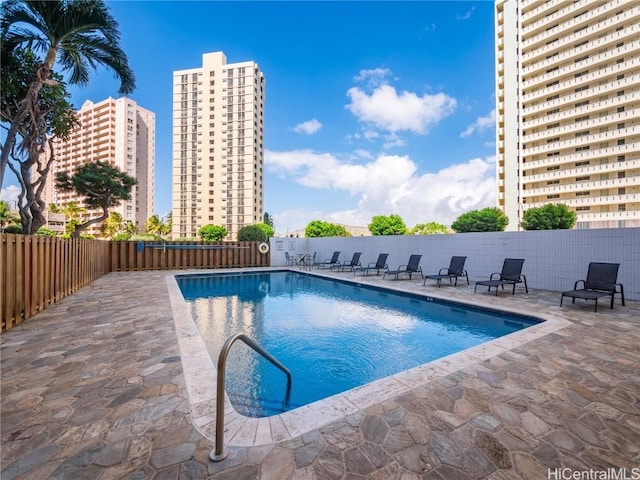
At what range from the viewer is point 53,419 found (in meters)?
2.20

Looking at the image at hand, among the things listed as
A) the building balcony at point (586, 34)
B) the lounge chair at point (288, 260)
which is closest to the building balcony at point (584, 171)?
the building balcony at point (586, 34)

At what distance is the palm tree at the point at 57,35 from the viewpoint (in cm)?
598

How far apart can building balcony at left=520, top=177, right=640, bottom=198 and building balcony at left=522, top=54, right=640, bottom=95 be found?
11552mm

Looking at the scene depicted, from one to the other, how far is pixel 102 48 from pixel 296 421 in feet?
30.3

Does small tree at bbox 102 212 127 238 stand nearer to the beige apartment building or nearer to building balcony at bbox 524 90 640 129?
the beige apartment building

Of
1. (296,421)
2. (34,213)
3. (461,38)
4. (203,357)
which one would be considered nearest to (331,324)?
(203,357)

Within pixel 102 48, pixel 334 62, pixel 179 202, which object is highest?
pixel 334 62

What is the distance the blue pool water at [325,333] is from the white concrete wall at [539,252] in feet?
11.4

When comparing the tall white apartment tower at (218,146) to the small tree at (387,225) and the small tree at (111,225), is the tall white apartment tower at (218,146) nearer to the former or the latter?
the small tree at (111,225)

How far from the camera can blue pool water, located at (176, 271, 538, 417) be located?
11.5 feet

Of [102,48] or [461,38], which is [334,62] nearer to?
[461,38]

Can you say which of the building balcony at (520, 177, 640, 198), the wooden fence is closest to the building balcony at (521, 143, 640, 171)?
the building balcony at (520, 177, 640, 198)

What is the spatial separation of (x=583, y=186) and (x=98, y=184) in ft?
150

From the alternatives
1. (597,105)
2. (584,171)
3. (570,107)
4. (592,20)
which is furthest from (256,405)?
(592,20)
